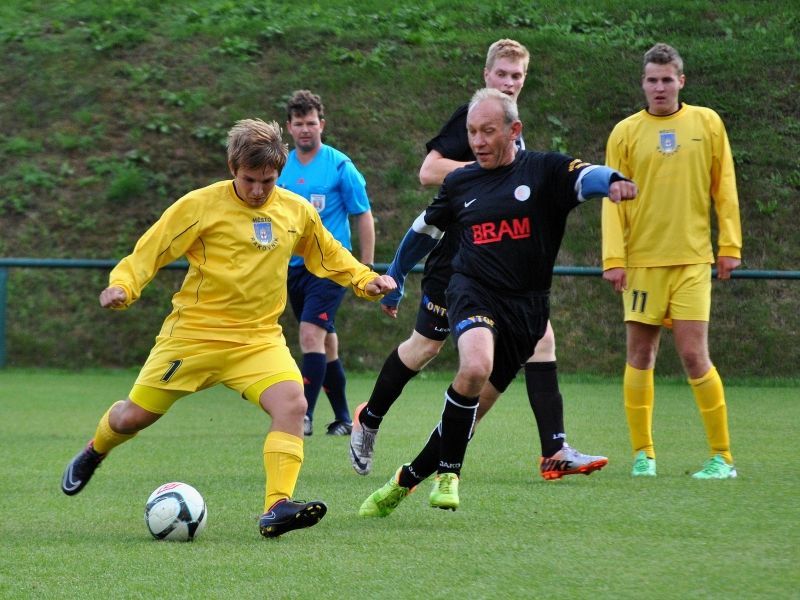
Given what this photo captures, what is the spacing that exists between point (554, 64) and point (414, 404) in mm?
7700

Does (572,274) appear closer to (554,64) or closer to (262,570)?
(554,64)

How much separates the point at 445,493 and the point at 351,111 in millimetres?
12321

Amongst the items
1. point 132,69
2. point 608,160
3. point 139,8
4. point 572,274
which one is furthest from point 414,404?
point 139,8

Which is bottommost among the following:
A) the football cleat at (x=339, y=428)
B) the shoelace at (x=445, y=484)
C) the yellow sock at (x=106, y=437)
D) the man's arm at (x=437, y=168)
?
the football cleat at (x=339, y=428)

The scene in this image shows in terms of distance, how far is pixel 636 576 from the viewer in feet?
14.1

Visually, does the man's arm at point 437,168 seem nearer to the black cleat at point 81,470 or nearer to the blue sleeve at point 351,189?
the black cleat at point 81,470

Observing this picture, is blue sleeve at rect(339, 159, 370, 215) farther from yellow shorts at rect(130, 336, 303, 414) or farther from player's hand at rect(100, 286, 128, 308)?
player's hand at rect(100, 286, 128, 308)

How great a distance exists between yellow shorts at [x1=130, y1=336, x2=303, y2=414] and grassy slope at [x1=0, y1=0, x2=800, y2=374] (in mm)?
9113

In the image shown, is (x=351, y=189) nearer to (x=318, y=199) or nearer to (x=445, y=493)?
(x=318, y=199)

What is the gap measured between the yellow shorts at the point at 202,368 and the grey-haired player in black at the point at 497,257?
0.69 m

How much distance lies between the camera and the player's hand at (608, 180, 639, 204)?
532cm

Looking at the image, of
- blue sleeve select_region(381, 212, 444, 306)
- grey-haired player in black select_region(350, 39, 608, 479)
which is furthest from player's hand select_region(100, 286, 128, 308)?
grey-haired player in black select_region(350, 39, 608, 479)

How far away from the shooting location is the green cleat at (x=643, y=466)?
22.9 feet

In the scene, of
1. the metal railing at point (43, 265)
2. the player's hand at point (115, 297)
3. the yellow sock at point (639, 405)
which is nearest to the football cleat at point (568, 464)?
the yellow sock at point (639, 405)
